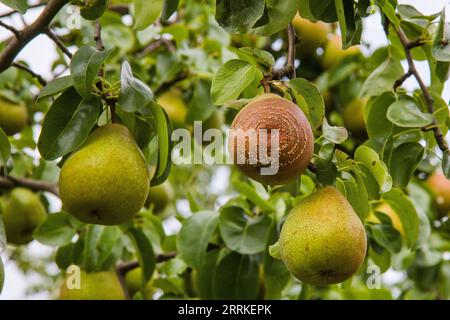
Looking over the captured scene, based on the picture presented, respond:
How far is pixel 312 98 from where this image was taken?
3.38ft

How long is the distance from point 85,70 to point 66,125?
0.29ft

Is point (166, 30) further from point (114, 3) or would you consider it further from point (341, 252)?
point (341, 252)


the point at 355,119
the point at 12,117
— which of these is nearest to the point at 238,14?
the point at 12,117

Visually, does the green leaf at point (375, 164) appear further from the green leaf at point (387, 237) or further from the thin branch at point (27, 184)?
the thin branch at point (27, 184)

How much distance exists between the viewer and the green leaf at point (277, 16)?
3.42ft

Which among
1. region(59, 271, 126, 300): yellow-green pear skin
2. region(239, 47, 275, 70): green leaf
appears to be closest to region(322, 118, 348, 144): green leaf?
region(239, 47, 275, 70): green leaf

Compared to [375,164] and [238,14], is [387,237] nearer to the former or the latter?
[375,164]

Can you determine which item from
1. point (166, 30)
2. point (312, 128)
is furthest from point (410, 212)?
point (166, 30)

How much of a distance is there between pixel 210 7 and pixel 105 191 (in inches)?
54.0

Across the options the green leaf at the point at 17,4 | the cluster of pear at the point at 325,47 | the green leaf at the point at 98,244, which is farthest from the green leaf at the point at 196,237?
the cluster of pear at the point at 325,47

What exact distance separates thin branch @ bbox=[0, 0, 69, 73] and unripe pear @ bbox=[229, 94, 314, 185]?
39 centimetres

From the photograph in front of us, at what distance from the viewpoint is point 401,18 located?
140 cm

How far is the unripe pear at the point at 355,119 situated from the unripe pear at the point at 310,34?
0.23 m

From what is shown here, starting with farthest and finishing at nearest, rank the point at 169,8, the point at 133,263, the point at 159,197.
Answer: the point at 159,197 → the point at 133,263 → the point at 169,8
